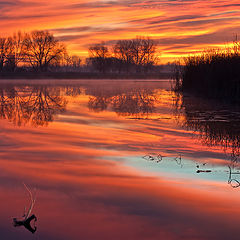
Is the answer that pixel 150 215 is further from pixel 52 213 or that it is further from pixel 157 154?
pixel 157 154

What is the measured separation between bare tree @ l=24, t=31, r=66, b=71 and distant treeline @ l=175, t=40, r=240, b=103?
5285 cm

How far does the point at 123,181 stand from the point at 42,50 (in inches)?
2643

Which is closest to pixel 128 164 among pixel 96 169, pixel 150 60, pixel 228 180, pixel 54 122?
pixel 96 169

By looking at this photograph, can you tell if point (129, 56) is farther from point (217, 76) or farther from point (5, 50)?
point (217, 76)

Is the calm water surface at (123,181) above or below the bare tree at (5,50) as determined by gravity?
below

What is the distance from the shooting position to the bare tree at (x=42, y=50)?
226 feet

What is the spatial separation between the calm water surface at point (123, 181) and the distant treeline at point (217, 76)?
5443 millimetres

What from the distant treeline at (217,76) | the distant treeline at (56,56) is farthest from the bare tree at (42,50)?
the distant treeline at (217,76)

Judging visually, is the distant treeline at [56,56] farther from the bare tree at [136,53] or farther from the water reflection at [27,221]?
the water reflection at [27,221]

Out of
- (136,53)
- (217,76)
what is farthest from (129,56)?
(217,76)

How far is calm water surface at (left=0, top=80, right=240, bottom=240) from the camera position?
2938 millimetres

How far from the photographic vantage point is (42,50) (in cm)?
6912

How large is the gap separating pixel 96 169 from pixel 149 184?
79 cm

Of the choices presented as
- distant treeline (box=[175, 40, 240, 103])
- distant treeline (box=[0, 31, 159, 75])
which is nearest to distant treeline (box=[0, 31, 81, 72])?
distant treeline (box=[0, 31, 159, 75])
